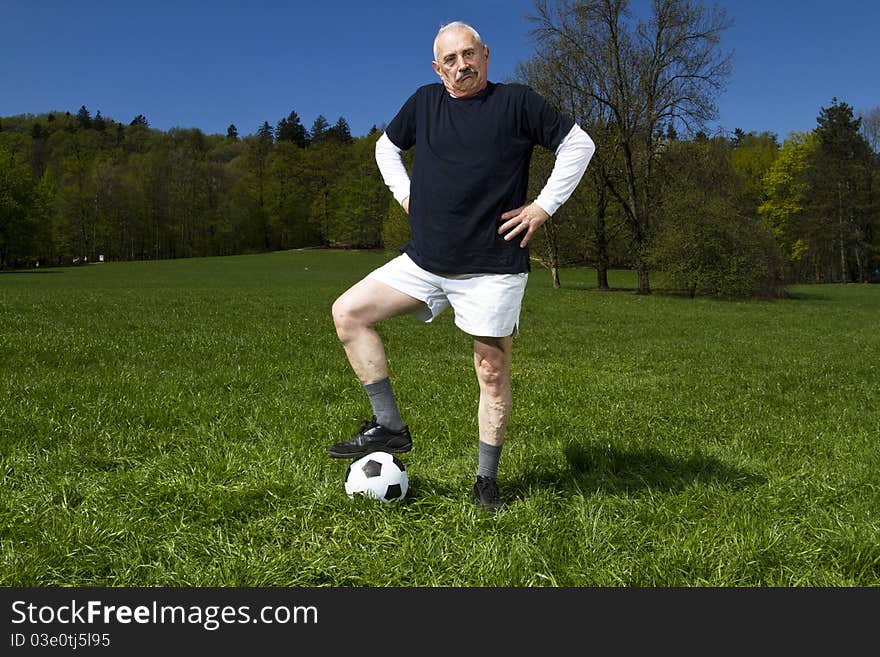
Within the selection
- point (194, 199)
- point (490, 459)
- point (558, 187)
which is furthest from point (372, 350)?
point (194, 199)

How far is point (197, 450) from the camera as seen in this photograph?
5.22 m

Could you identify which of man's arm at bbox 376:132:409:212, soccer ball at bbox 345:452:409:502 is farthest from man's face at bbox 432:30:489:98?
soccer ball at bbox 345:452:409:502

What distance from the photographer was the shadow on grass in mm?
4703

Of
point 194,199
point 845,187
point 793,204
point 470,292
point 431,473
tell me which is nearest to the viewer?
point 470,292

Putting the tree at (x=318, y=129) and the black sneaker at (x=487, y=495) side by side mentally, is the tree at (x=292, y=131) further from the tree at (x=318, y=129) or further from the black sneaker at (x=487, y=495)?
the black sneaker at (x=487, y=495)

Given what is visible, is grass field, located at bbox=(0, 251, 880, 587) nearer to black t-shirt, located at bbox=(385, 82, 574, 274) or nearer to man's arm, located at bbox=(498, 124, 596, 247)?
black t-shirt, located at bbox=(385, 82, 574, 274)

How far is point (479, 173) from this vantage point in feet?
12.5

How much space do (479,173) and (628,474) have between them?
257cm

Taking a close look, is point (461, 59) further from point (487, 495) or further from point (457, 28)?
point (487, 495)

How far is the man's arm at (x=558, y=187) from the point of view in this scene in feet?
12.5

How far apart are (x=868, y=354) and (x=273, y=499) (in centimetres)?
1280

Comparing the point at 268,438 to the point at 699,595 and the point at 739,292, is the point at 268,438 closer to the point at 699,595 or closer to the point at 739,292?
the point at 699,595

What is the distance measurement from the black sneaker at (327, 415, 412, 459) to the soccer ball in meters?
0.07

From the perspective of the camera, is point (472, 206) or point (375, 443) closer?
A: point (472, 206)
